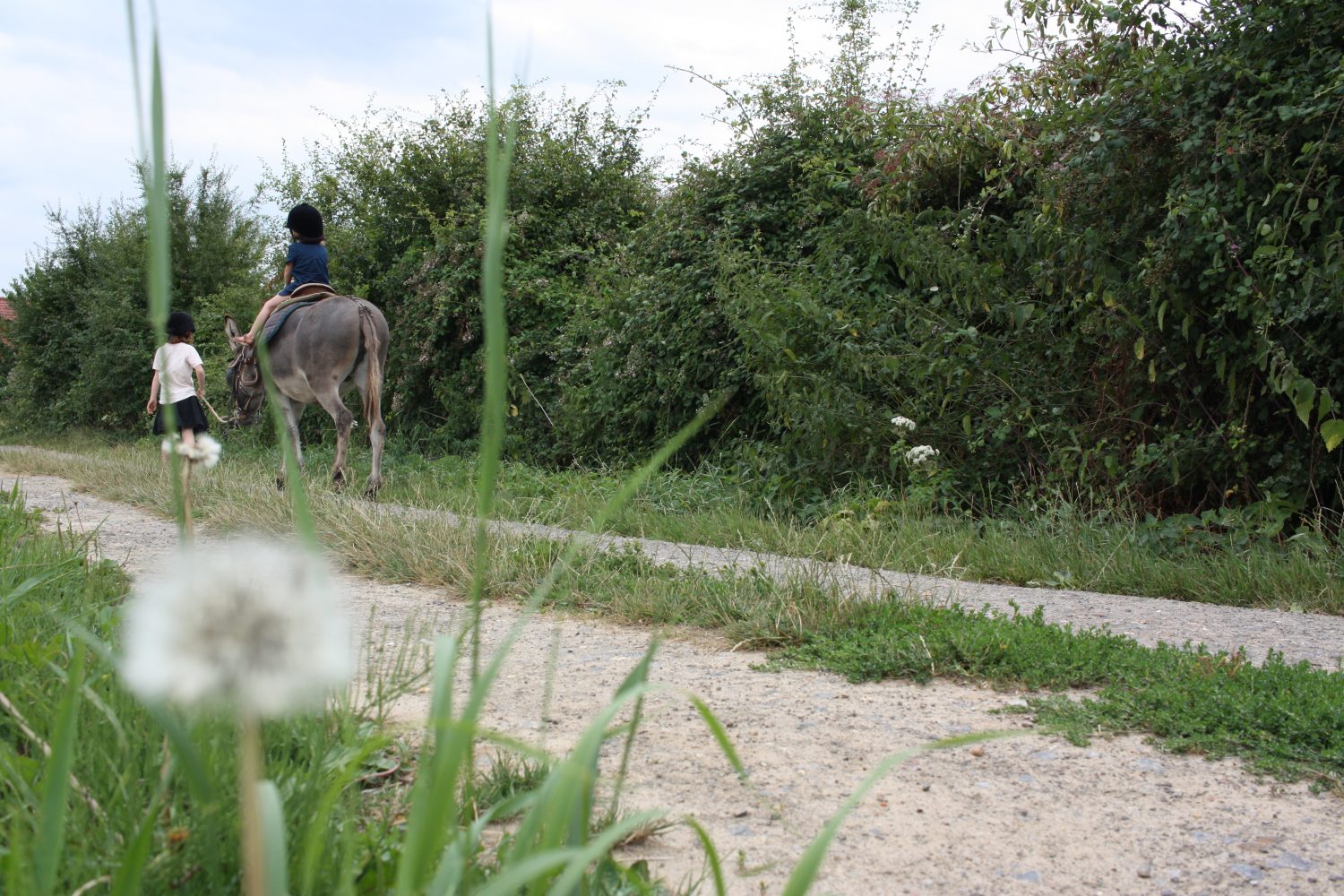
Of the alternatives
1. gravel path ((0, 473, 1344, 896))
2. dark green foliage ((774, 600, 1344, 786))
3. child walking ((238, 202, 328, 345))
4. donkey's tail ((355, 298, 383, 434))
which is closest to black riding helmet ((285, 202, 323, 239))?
child walking ((238, 202, 328, 345))

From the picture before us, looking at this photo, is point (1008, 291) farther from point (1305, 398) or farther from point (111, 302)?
point (111, 302)

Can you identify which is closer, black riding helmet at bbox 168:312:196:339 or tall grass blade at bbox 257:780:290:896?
tall grass blade at bbox 257:780:290:896

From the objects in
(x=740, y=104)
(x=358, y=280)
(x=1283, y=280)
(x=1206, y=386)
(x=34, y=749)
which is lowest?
(x=34, y=749)

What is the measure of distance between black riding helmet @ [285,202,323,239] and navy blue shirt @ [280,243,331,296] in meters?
0.11

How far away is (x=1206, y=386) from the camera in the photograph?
665cm

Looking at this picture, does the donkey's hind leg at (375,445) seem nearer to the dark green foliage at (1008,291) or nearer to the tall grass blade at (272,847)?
the dark green foliage at (1008,291)

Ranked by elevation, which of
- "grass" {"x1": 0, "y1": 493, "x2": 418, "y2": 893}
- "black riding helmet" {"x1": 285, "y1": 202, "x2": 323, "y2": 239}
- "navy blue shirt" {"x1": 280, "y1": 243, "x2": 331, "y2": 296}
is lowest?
"grass" {"x1": 0, "y1": 493, "x2": 418, "y2": 893}

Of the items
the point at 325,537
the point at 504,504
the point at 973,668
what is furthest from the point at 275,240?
the point at 973,668

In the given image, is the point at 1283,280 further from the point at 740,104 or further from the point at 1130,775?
the point at 740,104

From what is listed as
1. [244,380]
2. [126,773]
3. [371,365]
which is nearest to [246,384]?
[244,380]

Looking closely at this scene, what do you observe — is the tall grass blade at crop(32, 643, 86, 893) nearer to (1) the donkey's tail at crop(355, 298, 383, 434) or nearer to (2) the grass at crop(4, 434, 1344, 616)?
(2) the grass at crop(4, 434, 1344, 616)

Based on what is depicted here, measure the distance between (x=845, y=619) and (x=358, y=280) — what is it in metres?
13.8

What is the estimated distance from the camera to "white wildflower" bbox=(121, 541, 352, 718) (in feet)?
2.39

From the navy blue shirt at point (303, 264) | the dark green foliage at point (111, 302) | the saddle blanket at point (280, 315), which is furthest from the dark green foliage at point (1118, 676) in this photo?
the dark green foliage at point (111, 302)
